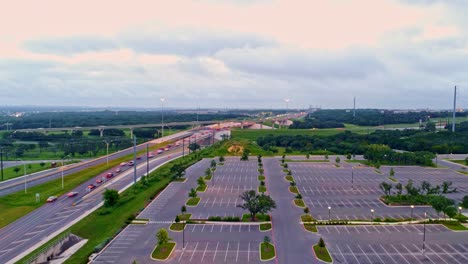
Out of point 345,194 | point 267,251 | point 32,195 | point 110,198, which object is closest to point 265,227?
point 267,251

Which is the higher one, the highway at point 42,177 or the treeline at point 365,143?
the treeline at point 365,143

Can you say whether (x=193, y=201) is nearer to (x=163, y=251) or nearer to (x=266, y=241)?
(x=163, y=251)

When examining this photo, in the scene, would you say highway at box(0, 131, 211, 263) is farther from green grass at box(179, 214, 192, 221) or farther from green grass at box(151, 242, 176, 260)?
Answer: green grass at box(151, 242, 176, 260)

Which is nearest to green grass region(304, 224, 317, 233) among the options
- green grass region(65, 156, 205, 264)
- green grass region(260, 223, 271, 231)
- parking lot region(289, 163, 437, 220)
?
parking lot region(289, 163, 437, 220)

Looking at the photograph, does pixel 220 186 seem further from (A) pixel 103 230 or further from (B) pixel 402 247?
(B) pixel 402 247

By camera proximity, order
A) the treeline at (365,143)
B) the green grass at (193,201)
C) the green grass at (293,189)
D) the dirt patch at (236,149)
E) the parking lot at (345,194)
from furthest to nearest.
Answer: the dirt patch at (236,149)
the treeline at (365,143)
the green grass at (293,189)
the green grass at (193,201)
the parking lot at (345,194)

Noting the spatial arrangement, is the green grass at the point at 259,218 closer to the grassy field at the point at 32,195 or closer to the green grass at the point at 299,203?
the green grass at the point at 299,203

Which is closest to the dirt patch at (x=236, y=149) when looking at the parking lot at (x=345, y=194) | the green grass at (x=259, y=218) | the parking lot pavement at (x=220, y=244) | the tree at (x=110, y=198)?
the parking lot at (x=345, y=194)
